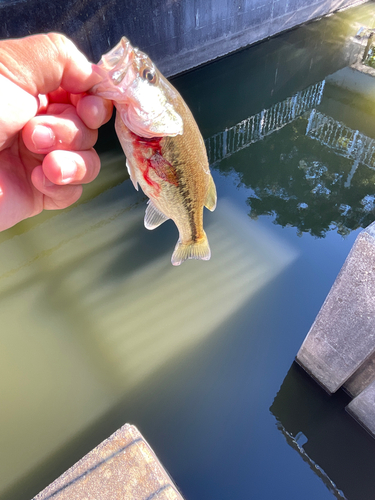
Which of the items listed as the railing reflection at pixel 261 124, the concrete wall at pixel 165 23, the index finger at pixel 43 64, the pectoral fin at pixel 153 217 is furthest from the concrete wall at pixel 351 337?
the concrete wall at pixel 165 23

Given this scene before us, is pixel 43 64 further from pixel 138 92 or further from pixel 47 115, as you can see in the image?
pixel 138 92

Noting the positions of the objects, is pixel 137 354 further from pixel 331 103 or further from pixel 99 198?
pixel 331 103

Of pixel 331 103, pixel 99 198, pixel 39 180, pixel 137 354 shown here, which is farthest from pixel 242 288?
pixel 331 103

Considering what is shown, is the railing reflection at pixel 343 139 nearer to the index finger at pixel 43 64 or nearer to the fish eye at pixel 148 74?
the fish eye at pixel 148 74

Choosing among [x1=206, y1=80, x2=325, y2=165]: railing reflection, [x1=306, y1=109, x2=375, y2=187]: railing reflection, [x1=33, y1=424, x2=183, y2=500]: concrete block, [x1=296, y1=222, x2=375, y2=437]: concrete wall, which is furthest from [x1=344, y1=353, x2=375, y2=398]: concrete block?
[x1=206, y1=80, x2=325, y2=165]: railing reflection

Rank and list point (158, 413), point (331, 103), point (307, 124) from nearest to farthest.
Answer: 1. point (158, 413)
2. point (307, 124)
3. point (331, 103)

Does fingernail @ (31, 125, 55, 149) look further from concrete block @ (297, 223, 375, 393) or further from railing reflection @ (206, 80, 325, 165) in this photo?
railing reflection @ (206, 80, 325, 165)

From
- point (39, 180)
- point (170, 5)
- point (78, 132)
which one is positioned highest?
point (78, 132)
